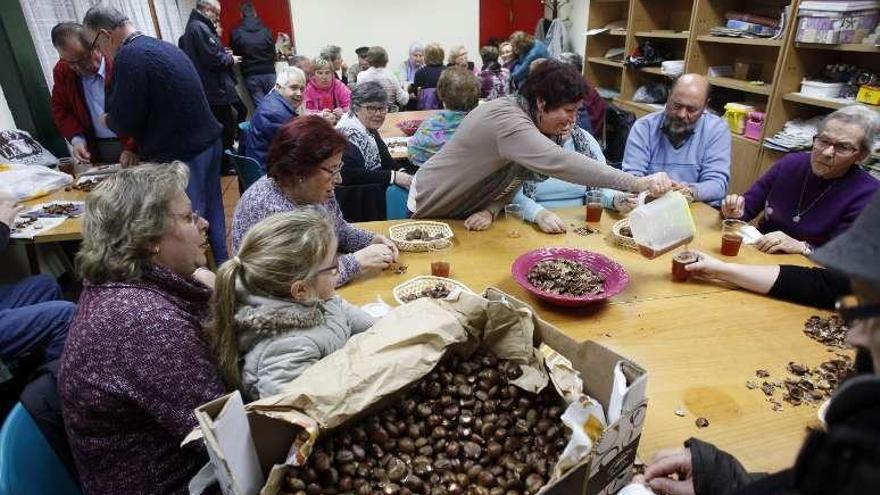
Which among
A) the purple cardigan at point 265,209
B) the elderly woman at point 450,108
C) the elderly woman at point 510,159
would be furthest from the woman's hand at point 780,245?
the elderly woman at point 450,108

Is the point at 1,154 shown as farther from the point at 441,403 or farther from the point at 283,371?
the point at 441,403

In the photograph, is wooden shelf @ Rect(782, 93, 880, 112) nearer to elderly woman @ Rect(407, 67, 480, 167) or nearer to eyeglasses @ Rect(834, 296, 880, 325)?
elderly woman @ Rect(407, 67, 480, 167)

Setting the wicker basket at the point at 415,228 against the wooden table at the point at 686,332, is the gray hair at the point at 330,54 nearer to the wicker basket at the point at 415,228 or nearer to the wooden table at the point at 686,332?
the wicker basket at the point at 415,228

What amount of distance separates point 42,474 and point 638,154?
9.94 feet

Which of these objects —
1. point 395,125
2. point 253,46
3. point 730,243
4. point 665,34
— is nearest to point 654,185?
point 730,243

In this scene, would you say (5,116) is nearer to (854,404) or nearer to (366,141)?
(366,141)

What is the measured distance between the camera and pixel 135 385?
114 cm

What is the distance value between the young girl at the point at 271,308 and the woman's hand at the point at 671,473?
2.61 feet

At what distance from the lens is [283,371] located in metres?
1.16

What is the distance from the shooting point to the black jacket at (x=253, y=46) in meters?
7.02

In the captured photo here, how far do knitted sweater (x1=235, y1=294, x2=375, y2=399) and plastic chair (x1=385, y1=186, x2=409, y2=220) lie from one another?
1591 mm

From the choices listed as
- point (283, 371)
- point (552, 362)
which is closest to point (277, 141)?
point (283, 371)

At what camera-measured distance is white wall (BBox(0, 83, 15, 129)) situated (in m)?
3.55

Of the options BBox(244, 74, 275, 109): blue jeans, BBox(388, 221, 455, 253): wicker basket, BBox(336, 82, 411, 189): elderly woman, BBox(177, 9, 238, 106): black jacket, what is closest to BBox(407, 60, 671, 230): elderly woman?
BBox(388, 221, 455, 253): wicker basket
